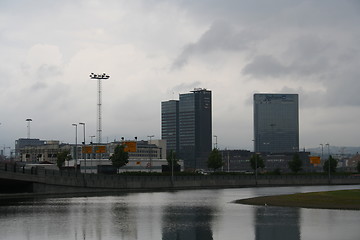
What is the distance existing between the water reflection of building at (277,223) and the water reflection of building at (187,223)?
4.06m

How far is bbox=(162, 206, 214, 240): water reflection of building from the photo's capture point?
46531mm

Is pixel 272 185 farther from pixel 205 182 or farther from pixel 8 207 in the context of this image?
pixel 8 207

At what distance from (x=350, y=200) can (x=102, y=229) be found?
41.3m

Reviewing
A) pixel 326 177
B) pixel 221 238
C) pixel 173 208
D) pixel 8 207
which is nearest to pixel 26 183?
pixel 8 207

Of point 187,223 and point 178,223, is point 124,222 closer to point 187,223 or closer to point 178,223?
point 178,223

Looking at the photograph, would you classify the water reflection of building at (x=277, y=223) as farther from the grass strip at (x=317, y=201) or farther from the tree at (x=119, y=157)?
the tree at (x=119, y=157)

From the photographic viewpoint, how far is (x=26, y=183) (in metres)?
112

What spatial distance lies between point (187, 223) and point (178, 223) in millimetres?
784

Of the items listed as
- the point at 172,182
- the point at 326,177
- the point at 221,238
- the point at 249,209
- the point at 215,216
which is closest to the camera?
the point at 221,238

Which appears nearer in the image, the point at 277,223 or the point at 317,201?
the point at 277,223

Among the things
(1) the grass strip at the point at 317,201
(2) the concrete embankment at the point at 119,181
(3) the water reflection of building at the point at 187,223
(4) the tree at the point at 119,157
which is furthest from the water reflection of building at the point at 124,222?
(4) the tree at the point at 119,157


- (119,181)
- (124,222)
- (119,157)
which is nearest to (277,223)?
(124,222)

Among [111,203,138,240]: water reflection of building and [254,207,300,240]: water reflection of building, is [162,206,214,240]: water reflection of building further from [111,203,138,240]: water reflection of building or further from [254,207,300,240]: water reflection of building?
[254,207,300,240]: water reflection of building

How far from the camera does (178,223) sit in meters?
56.1
